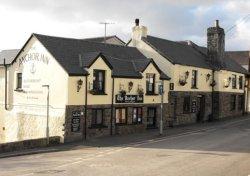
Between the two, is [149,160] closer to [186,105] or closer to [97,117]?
[97,117]

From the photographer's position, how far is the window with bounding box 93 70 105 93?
33562 millimetres

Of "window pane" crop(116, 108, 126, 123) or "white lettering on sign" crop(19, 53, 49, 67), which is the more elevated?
"white lettering on sign" crop(19, 53, 49, 67)

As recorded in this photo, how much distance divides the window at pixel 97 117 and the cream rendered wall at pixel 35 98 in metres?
2.71

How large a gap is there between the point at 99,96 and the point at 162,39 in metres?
15.4

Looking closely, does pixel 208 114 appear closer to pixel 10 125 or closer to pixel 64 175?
pixel 10 125

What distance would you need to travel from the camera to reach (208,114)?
49.4 meters

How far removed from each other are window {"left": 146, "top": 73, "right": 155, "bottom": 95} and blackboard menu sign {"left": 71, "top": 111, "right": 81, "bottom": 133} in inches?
322

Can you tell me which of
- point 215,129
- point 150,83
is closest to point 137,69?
point 150,83

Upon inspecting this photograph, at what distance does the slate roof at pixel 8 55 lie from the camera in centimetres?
3714

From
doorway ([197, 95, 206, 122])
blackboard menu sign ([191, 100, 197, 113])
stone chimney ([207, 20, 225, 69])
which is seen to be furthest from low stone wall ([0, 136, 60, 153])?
stone chimney ([207, 20, 225, 69])

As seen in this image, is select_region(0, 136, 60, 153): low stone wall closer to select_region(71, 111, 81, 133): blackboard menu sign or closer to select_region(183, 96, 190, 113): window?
select_region(71, 111, 81, 133): blackboard menu sign

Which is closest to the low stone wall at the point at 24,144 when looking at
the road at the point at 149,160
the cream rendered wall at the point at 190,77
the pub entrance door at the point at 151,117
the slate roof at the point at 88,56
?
the road at the point at 149,160

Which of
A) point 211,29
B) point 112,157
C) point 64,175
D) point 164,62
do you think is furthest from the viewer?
point 211,29

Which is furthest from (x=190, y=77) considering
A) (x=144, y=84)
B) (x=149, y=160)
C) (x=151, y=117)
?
(x=149, y=160)
